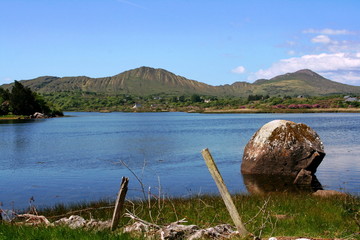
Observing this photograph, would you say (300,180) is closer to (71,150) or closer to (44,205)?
(44,205)

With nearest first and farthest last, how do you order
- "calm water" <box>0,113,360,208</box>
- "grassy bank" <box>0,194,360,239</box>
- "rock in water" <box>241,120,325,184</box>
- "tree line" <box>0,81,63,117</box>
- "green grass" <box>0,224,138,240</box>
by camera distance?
"green grass" <box>0,224,138,240</box> < "grassy bank" <box>0,194,360,239</box> < "calm water" <box>0,113,360,208</box> < "rock in water" <box>241,120,325,184</box> < "tree line" <box>0,81,63,117</box>

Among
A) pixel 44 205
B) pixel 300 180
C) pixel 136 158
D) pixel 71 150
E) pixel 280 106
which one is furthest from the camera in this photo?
pixel 280 106

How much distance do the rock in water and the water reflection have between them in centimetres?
40

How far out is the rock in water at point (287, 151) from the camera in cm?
2472

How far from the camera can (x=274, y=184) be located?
23.6 metres

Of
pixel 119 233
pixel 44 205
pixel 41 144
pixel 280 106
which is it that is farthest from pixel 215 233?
pixel 280 106

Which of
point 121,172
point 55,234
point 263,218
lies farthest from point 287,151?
point 55,234

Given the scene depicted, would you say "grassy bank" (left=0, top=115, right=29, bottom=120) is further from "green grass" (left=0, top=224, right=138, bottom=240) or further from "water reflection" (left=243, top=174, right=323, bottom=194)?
"green grass" (left=0, top=224, right=138, bottom=240)

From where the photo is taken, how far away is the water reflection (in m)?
22.3

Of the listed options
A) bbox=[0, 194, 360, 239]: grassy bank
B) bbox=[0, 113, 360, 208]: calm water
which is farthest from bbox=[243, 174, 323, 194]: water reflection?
bbox=[0, 194, 360, 239]: grassy bank

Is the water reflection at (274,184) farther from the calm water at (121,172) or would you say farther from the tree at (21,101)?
the tree at (21,101)

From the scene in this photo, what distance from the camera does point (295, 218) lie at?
12664 mm

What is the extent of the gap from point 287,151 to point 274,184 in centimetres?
251

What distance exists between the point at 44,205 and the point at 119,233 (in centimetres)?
1200
